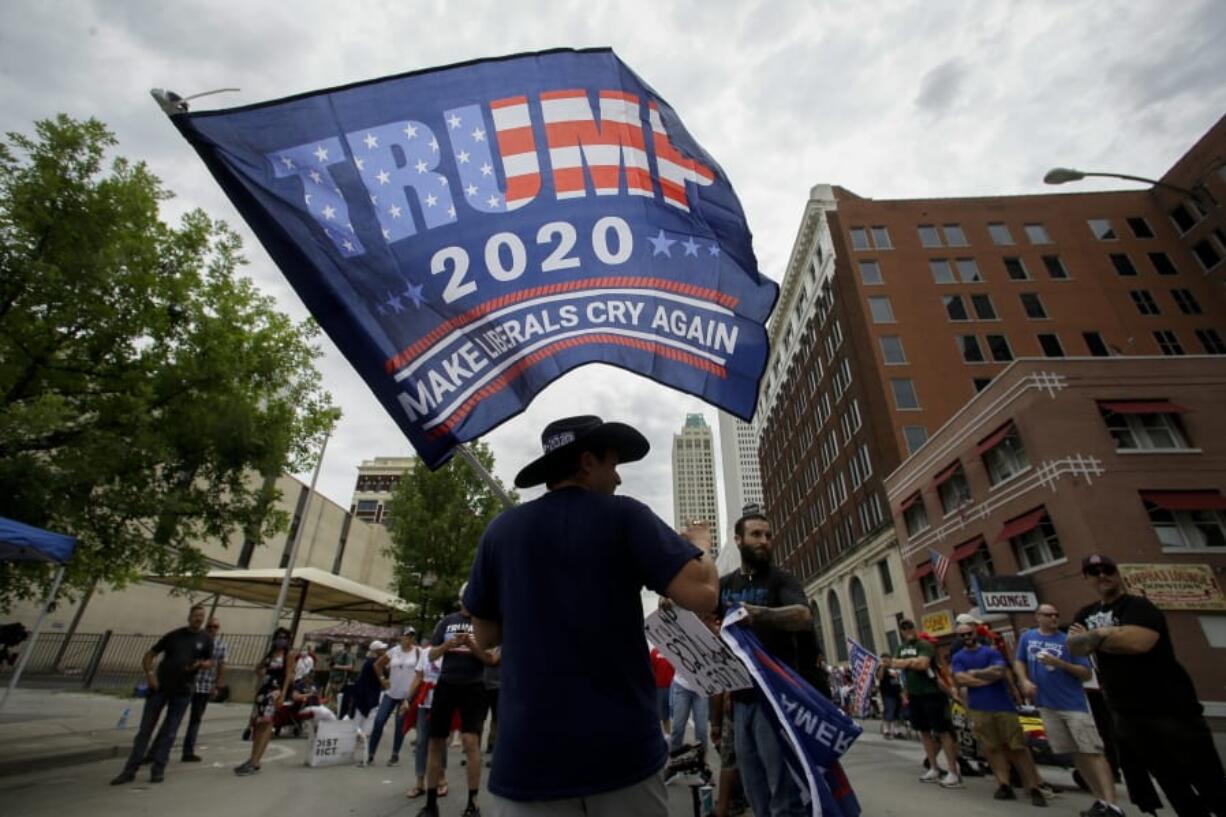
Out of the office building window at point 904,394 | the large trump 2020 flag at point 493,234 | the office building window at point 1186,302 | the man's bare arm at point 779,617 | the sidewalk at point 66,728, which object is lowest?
the sidewalk at point 66,728

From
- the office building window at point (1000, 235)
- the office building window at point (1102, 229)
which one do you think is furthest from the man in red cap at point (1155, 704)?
the office building window at point (1102, 229)

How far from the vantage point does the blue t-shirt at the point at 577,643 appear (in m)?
1.76

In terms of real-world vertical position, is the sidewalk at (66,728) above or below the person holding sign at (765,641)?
below

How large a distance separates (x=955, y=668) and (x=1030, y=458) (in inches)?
730

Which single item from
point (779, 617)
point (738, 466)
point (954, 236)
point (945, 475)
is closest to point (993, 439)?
point (945, 475)

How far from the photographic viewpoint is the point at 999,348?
35750mm

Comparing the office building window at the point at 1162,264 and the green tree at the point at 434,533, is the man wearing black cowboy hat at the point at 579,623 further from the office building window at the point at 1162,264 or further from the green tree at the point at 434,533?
the office building window at the point at 1162,264

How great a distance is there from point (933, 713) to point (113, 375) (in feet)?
43.6

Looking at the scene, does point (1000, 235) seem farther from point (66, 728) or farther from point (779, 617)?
point (66, 728)

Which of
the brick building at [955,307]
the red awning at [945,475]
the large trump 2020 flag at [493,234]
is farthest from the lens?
the brick building at [955,307]

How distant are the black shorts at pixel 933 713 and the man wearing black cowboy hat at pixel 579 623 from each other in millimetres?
7243

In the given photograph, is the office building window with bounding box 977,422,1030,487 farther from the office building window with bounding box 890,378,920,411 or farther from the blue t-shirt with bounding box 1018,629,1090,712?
the blue t-shirt with bounding box 1018,629,1090,712

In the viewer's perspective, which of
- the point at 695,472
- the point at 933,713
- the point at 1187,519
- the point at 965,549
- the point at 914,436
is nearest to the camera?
the point at 933,713

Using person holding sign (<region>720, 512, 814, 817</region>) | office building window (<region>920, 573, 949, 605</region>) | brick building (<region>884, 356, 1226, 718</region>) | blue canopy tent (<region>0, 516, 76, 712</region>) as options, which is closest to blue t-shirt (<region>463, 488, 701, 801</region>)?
person holding sign (<region>720, 512, 814, 817</region>)
